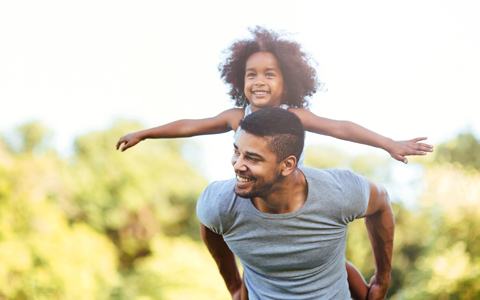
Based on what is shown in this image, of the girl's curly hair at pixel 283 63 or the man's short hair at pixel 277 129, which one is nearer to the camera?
the man's short hair at pixel 277 129

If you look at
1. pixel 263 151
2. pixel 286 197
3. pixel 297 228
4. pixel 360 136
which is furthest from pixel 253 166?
pixel 360 136

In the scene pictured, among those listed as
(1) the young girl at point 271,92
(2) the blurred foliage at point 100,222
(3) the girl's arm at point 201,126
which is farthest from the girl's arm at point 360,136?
(2) the blurred foliage at point 100,222

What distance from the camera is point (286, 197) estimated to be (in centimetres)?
160

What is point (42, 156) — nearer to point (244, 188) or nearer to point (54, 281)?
point (54, 281)

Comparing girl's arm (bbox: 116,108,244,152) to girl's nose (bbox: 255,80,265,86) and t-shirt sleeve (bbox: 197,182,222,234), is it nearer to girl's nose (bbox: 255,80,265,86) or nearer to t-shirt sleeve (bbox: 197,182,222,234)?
girl's nose (bbox: 255,80,265,86)

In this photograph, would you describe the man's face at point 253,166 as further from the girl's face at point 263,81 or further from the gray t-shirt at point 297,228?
the girl's face at point 263,81

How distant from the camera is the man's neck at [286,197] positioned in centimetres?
158

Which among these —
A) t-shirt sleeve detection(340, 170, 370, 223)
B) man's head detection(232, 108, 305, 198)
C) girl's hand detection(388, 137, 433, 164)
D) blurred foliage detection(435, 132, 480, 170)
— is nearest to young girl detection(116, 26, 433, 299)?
girl's hand detection(388, 137, 433, 164)

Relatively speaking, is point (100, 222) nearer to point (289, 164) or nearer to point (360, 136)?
point (360, 136)

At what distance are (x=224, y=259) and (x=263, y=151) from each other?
85cm

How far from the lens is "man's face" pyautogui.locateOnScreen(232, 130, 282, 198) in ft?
4.90

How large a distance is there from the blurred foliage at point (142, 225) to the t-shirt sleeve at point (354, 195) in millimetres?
6909

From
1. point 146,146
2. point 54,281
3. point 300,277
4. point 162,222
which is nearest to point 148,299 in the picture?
point 54,281

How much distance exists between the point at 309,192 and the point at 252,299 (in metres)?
0.65
